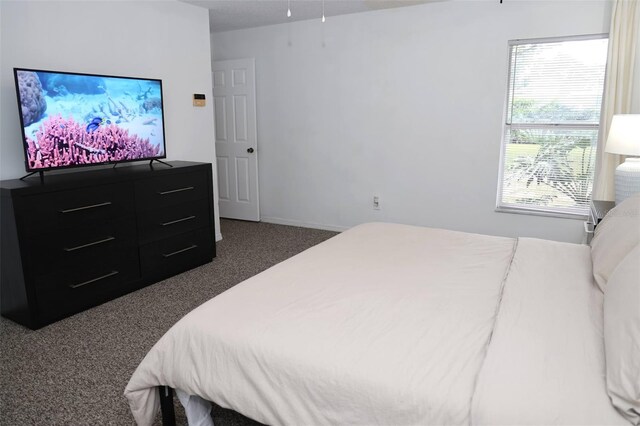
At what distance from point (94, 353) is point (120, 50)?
242 centimetres

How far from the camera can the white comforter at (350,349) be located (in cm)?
129

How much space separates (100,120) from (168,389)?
2285 mm

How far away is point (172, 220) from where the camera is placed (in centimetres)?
373

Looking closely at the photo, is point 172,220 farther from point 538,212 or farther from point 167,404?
point 538,212

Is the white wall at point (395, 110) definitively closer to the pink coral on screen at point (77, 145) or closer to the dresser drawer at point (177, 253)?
the dresser drawer at point (177, 253)

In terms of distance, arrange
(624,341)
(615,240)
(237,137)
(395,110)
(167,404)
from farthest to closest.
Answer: (237,137) → (395,110) → (615,240) → (167,404) → (624,341)

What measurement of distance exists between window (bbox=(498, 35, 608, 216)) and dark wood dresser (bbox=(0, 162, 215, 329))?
9.37ft

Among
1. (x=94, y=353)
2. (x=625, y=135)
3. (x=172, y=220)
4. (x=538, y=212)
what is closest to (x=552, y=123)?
(x=538, y=212)

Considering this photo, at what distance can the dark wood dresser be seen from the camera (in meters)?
2.79

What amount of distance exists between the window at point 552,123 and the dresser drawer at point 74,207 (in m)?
3.37

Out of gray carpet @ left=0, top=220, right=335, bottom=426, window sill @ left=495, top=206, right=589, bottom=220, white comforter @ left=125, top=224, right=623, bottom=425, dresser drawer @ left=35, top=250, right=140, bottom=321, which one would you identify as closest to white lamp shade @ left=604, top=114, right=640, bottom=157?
window sill @ left=495, top=206, right=589, bottom=220

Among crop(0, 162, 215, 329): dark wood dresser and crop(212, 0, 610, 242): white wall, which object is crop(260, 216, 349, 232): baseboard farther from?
crop(0, 162, 215, 329): dark wood dresser

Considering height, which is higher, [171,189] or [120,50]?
[120,50]

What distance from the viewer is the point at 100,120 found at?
10.9 ft
